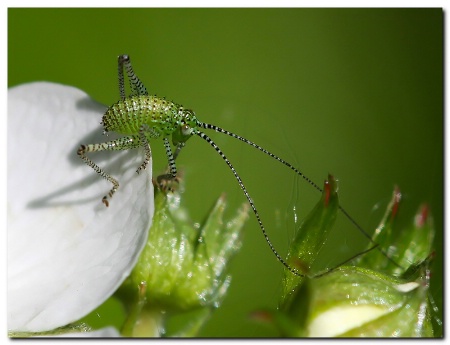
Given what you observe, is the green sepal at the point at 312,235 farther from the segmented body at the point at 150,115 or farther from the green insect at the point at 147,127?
the segmented body at the point at 150,115

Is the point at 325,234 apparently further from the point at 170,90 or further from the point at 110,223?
the point at 170,90

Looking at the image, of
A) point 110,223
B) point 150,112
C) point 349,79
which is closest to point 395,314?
point 110,223

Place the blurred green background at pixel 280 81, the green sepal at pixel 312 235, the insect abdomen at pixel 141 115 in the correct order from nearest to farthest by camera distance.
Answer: the green sepal at pixel 312 235, the insect abdomen at pixel 141 115, the blurred green background at pixel 280 81

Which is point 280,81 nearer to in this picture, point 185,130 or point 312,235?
point 185,130

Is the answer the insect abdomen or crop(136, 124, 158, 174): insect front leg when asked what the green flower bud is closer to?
crop(136, 124, 158, 174): insect front leg

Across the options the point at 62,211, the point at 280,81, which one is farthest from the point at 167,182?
the point at 280,81

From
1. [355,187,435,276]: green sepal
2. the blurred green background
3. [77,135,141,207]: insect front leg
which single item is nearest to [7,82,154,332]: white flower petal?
[77,135,141,207]: insect front leg

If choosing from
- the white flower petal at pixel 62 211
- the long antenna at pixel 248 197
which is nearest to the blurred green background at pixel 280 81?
the long antenna at pixel 248 197
